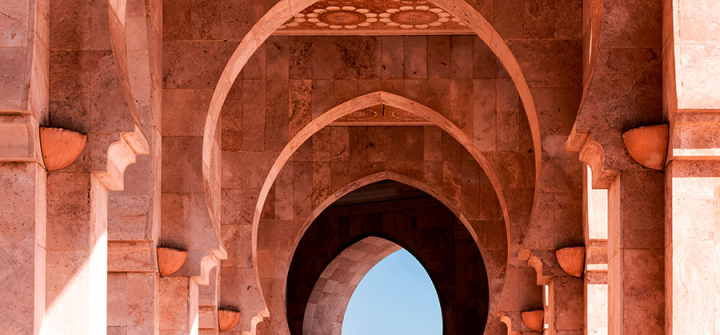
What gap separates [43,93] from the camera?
8.27m

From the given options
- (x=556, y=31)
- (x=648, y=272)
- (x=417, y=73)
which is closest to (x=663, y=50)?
(x=648, y=272)

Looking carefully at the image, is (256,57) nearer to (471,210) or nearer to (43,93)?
(471,210)

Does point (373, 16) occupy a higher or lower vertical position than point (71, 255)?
higher

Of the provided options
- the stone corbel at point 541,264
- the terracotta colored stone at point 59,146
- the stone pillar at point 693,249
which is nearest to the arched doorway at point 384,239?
the stone corbel at point 541,264

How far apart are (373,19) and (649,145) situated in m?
9.15

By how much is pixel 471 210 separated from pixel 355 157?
2626mm

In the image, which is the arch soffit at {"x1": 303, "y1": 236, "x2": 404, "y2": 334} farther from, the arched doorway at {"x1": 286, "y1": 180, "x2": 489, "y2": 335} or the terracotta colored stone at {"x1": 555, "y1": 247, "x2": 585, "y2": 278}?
the terracotta colored stone at {"x1": 555, "y1": 247, "x2": 585, "y2": 278}

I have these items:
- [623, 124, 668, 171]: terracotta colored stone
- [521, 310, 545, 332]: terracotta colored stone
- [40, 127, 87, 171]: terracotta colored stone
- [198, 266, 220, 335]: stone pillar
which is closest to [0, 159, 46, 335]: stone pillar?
[40, 127, 87, 171]: terracotta colored stone

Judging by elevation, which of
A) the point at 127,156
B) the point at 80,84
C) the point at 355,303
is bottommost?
the point at 355,303

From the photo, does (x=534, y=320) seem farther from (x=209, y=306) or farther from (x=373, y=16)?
(x=373, y=16)

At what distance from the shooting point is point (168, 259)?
12.6m

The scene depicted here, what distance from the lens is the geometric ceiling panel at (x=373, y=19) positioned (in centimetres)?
1681

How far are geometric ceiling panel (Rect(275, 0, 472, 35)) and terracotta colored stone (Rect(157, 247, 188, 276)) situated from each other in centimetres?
553

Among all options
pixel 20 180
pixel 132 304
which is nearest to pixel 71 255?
pixel 20 180
